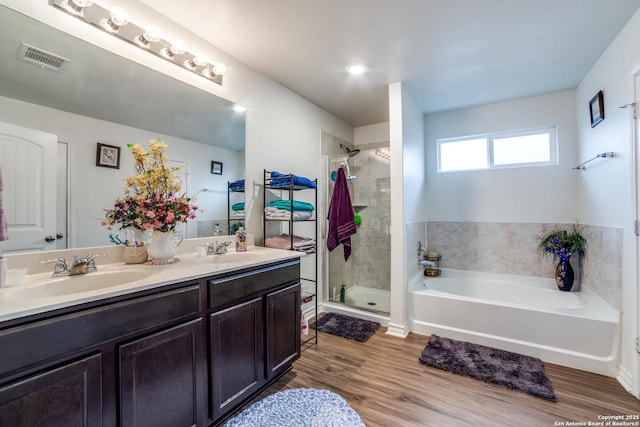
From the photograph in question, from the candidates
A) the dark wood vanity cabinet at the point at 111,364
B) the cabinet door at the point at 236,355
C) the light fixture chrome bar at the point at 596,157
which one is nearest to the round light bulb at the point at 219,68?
the dark wood vanity cabinet at the point at 111,364

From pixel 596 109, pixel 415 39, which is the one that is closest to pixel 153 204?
pixel 415 39

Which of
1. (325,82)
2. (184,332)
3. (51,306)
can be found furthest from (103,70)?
(325,82)

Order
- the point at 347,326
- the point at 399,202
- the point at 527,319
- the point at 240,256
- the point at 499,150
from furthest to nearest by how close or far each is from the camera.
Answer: the point at 499,150
the point at 347,326
the point at 399,202
the point at 527,319
the point at 240,256

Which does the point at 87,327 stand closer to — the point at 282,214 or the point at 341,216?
the point at 282,214

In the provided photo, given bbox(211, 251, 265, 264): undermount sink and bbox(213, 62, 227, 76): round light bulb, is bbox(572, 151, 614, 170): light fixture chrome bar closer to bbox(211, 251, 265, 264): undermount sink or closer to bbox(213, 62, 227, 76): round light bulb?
bbox(211, 251, 265, 264): undermount sink

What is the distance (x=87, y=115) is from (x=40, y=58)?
30cm

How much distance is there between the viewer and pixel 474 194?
10.8ft

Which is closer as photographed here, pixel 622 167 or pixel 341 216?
pixel 622 167

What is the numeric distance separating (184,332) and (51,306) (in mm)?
526

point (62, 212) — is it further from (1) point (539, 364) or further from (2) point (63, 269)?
(1) point (539, 364)

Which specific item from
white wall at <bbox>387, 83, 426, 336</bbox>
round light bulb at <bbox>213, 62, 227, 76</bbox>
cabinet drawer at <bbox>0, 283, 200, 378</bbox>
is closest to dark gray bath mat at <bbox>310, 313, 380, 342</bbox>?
white wall at <bbox>387, 83, 426, 336</bbox>

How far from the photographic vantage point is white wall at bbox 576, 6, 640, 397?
1.75 meters

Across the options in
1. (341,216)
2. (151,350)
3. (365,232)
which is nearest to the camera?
(151,350)

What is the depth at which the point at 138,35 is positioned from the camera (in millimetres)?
1630
